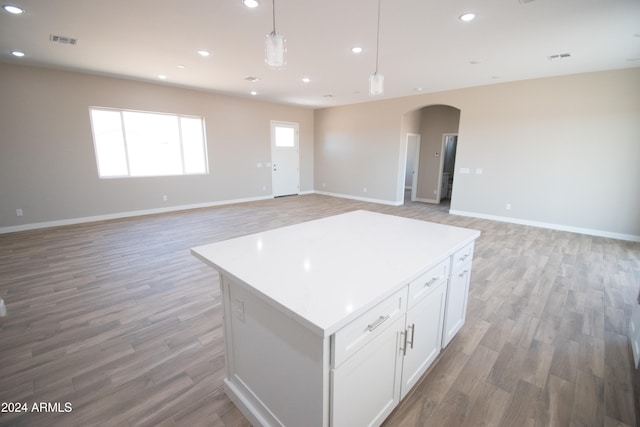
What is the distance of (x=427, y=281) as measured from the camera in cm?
162

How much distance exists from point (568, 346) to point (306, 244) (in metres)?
2.29

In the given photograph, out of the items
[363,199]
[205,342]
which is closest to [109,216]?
[205,342]

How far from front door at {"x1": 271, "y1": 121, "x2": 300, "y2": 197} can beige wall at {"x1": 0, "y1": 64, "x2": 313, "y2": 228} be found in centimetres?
148

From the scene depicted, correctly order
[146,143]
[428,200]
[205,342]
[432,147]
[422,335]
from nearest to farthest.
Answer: [422,335]
[205,342]
[146,143]
[432,147]
[428,200]

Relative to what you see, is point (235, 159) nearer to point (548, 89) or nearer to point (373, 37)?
point (373, 37)

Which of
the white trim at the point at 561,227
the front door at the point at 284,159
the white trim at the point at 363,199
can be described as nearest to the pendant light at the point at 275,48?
the white trim at the point at 561,227

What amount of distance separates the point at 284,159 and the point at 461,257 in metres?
7.72

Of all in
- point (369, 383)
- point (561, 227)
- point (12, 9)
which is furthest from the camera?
point (561, 227)

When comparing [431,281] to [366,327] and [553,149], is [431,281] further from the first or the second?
[553,149]

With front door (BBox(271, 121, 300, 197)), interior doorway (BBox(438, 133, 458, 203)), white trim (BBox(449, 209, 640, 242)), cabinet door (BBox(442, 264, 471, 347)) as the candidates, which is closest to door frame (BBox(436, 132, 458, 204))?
interior doorway (BBox(438, 133, 458, 203))

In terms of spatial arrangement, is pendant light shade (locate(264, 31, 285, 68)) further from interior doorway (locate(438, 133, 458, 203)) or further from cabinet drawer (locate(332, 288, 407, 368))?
interior doorway (locate(438, 133, 458, 203))

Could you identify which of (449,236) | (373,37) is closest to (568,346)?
(449,236)

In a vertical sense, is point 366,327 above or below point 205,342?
above

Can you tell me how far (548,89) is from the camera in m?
5.30
